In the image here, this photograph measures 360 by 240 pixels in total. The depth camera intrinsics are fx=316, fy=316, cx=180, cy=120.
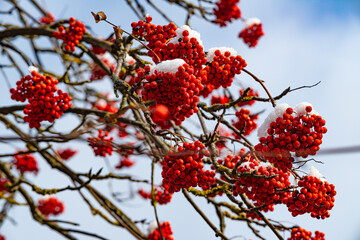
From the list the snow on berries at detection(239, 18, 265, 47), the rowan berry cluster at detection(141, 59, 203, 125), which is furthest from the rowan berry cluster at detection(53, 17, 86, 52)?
the snow on berries at detection(239, 18, 265, 47)

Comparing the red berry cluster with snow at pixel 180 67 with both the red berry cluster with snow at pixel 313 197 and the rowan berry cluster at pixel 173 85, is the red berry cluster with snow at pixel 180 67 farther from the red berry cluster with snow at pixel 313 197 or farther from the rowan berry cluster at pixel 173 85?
the red berry cluster with snow at pixel 313 197

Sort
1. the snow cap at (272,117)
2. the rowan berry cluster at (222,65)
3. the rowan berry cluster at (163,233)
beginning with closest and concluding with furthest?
the snow cap at (272,117) → the rowan berry cluster at (222,65) → the rowan berry cluster at (163,233)

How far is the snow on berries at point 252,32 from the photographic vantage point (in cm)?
513

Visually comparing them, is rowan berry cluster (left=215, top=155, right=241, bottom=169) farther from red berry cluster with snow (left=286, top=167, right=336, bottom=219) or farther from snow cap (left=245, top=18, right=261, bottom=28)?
snow cap (left=245, top=18, right=261, bottom=28)

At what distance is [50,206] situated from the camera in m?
5.55

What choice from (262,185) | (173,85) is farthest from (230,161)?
(173,85)

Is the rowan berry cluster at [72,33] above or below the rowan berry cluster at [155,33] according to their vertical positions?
above

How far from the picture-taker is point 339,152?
847 mm

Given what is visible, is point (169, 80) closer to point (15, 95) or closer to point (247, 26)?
point (15, 95)

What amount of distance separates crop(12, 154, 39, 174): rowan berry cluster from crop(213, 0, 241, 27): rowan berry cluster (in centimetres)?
387

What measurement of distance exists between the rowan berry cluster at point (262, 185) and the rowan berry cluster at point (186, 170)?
0.24 m

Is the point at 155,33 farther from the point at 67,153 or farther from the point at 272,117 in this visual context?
the point at 67,153

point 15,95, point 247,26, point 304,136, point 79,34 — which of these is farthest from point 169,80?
point 247,26

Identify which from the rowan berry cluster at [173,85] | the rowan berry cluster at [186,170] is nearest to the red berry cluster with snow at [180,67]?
the rowan berry cluster at [173,85]
